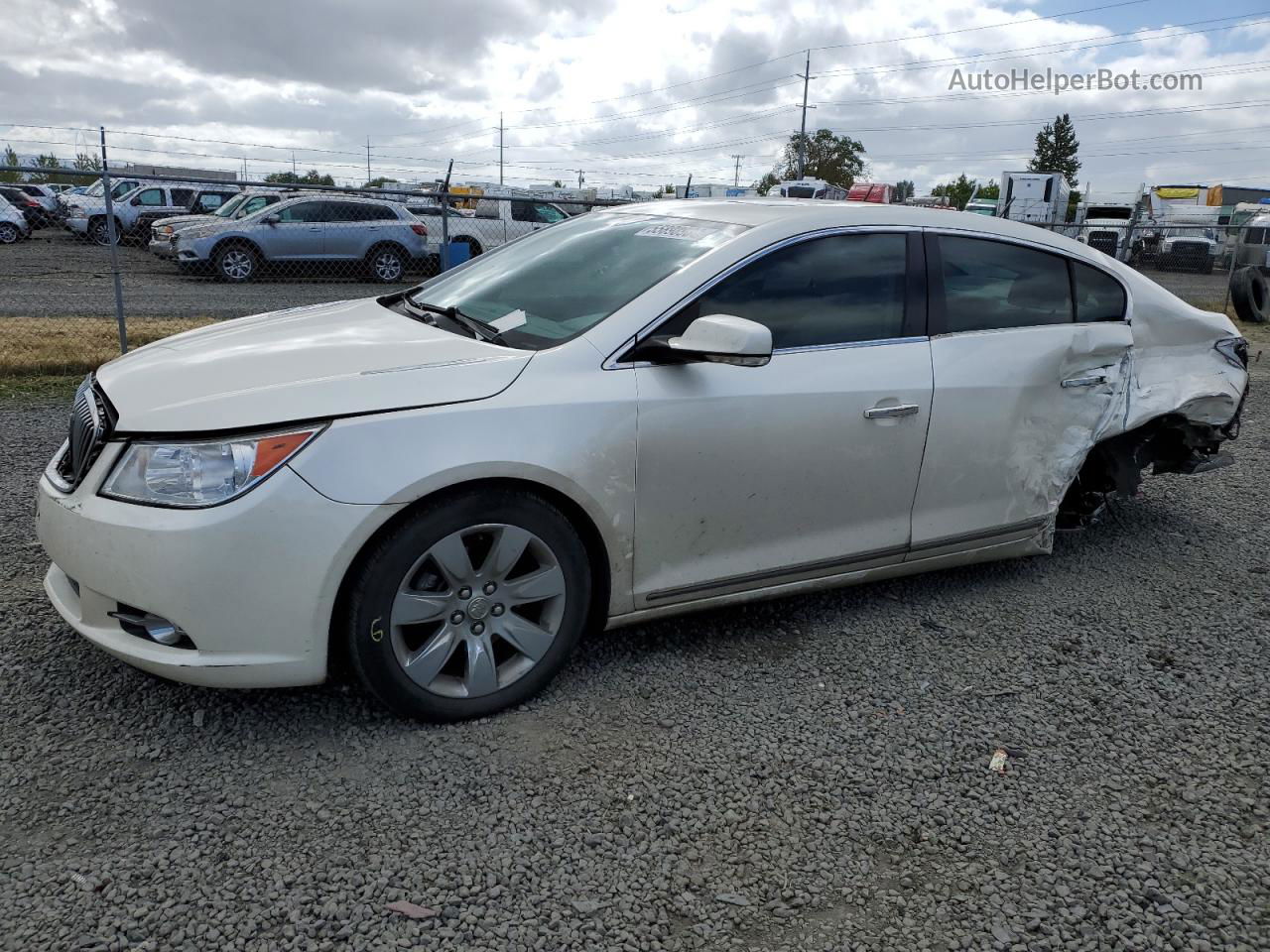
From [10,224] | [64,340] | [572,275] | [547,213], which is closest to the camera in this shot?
[572,275]

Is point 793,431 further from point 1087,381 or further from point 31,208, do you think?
point 31,208

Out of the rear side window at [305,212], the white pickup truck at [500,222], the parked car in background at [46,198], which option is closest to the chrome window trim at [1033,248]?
the white pickup truck at [500,222]

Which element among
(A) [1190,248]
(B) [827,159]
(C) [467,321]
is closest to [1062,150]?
(B) [827,159]

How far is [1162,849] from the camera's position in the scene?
2.56 m

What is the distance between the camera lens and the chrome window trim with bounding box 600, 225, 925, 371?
122 inches

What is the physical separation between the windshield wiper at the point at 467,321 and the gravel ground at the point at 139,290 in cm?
711

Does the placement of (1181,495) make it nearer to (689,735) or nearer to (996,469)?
(996,469)

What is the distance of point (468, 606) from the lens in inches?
114

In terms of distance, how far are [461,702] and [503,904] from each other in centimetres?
79

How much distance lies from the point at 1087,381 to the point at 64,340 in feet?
28.3

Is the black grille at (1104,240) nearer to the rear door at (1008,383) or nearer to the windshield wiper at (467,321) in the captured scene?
the rear door at (1008,383)

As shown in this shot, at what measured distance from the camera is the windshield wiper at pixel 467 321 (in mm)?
3273

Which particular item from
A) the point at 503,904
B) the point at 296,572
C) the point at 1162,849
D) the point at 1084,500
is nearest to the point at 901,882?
the point at 1162,849

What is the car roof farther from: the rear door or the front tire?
the front tire
